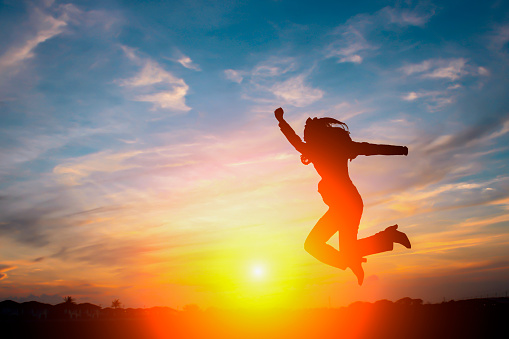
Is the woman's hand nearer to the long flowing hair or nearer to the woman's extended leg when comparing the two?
the long flowing hair

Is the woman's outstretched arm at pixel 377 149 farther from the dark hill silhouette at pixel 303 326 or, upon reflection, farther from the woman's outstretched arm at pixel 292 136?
the dark hill silhouette at pixel 303 326

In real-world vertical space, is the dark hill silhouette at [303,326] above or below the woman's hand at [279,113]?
below

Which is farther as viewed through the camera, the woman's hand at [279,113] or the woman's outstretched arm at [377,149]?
the woman's hand at [279,113]

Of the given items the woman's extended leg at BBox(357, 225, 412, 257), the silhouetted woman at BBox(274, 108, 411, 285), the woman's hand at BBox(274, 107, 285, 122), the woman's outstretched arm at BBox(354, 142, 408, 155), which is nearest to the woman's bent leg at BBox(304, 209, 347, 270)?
the silhouetted woman at BBox(274, 108, 411, 285)

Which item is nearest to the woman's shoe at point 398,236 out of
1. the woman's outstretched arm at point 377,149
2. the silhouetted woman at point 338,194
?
the silhouetted woman at point 338,194

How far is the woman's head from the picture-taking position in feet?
23.3

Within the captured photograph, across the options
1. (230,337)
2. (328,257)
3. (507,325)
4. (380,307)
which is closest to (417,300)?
(380,307)

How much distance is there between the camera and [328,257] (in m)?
7.27

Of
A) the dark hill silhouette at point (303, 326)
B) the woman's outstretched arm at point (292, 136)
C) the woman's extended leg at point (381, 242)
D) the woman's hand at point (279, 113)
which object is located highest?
the woman's hand at point (279, 113)

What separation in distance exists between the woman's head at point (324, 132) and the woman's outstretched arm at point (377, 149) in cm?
24

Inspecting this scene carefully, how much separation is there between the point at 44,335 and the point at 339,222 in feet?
25.7

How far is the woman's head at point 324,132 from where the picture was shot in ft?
23.3

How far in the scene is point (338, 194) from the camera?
7.09 meters

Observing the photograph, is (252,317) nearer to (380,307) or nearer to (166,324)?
(166,324)
